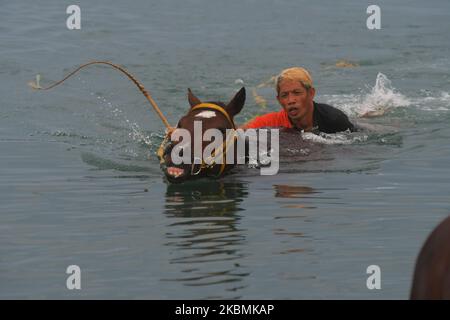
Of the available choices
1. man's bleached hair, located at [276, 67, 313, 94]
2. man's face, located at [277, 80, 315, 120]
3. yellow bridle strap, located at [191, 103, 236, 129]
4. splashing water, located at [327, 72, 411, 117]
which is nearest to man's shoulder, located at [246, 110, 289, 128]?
man's face, located at [277, 80, 315, 120]

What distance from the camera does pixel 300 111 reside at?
39.5 ft

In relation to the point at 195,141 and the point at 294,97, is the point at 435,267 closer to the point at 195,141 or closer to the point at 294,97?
the point at 195,141

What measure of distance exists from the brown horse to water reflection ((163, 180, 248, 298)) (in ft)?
10.1

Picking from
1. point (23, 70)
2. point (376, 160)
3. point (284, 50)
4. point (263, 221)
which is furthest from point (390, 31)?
point (263, 221)

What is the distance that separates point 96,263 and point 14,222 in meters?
1.67

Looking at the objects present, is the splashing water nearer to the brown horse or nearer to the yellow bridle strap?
the yellow bridle strap

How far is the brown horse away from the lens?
4082mm

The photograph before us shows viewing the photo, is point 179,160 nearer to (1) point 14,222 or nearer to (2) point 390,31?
(1) point 14,222

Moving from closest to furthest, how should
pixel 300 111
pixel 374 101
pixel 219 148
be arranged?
pixel 219 148, pixel 300 111, pixel 374 101

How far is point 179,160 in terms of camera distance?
10.2 metres

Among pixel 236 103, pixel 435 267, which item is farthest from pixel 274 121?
pixel 435 267

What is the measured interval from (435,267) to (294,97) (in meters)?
7.84
